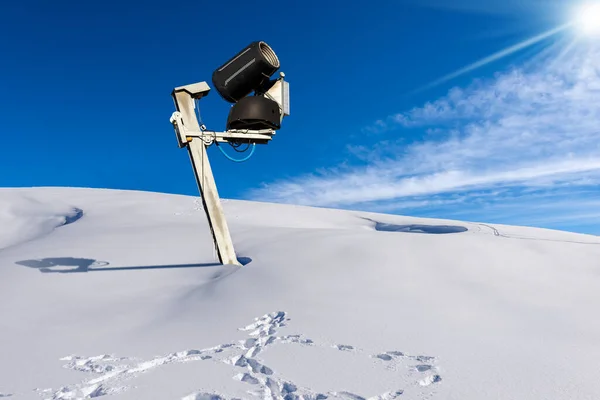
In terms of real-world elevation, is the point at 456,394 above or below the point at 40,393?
below

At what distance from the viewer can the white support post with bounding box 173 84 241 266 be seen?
572cm

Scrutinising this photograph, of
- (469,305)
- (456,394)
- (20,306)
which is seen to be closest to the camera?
(456,394)

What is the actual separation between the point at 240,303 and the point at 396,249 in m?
2.39

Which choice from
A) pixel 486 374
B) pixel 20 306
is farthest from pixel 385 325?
pixel 20 306

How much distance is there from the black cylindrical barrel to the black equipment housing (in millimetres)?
209

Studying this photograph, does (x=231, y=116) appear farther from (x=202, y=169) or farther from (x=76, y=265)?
(x=76, y=265)

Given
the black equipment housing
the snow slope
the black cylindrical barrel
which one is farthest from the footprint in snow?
the black cylindrical barrel

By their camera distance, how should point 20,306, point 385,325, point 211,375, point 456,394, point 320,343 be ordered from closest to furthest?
point 456,394 → point 211,375 → point 320,343 → point 385,325 → point 20,306

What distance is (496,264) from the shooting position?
176 inches

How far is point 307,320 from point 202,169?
3.43 meters

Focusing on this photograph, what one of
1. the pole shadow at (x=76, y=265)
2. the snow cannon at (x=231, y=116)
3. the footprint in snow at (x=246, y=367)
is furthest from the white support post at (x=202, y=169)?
the footprint in snow at (x=246, y=367)

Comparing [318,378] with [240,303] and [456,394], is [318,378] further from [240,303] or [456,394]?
[240,303]

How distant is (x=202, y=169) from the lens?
580cm

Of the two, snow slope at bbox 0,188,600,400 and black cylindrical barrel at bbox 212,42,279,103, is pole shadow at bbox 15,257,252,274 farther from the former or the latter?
black cylindrical barrel at bbox 212,42,279,103
